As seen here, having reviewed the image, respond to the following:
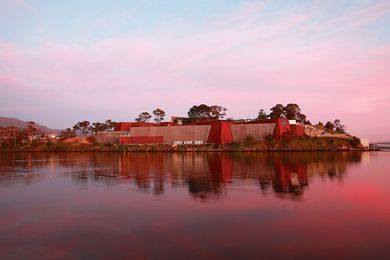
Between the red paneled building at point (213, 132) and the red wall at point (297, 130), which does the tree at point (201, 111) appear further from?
the red wall at point (297, 130)

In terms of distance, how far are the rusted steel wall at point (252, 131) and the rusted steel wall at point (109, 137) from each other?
34.7 meters

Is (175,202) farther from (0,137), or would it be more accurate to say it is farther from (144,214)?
(0,137)

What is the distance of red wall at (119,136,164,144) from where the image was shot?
9588 cm

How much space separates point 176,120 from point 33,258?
104410mm

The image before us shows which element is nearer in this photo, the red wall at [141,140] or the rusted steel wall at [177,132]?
the rusted steel wall at [177,132]

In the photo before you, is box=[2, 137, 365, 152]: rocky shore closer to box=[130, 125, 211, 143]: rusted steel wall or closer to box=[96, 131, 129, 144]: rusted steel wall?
box=[130, 125, 211, 143]: rusted steel wall

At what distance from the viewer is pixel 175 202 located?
18.4m

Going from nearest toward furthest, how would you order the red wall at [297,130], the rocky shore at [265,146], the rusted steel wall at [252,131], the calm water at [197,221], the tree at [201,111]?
the calm water at [197,221] → the rocky shore at [265,146] → the rusted steel wall at [252,131] → the red wall at [297,130] → the tree at [201,111]

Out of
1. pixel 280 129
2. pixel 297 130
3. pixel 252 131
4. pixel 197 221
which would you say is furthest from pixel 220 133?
pixel 197 221

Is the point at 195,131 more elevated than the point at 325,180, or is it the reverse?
the point at 195,131

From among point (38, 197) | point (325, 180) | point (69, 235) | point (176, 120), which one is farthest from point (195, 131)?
point (69, 235)

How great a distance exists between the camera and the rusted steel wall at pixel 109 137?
103 m

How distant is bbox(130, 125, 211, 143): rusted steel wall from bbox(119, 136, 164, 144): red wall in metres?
0.96

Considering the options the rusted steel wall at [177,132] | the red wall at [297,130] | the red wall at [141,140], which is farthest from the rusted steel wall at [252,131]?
the red wall at [141,140]
